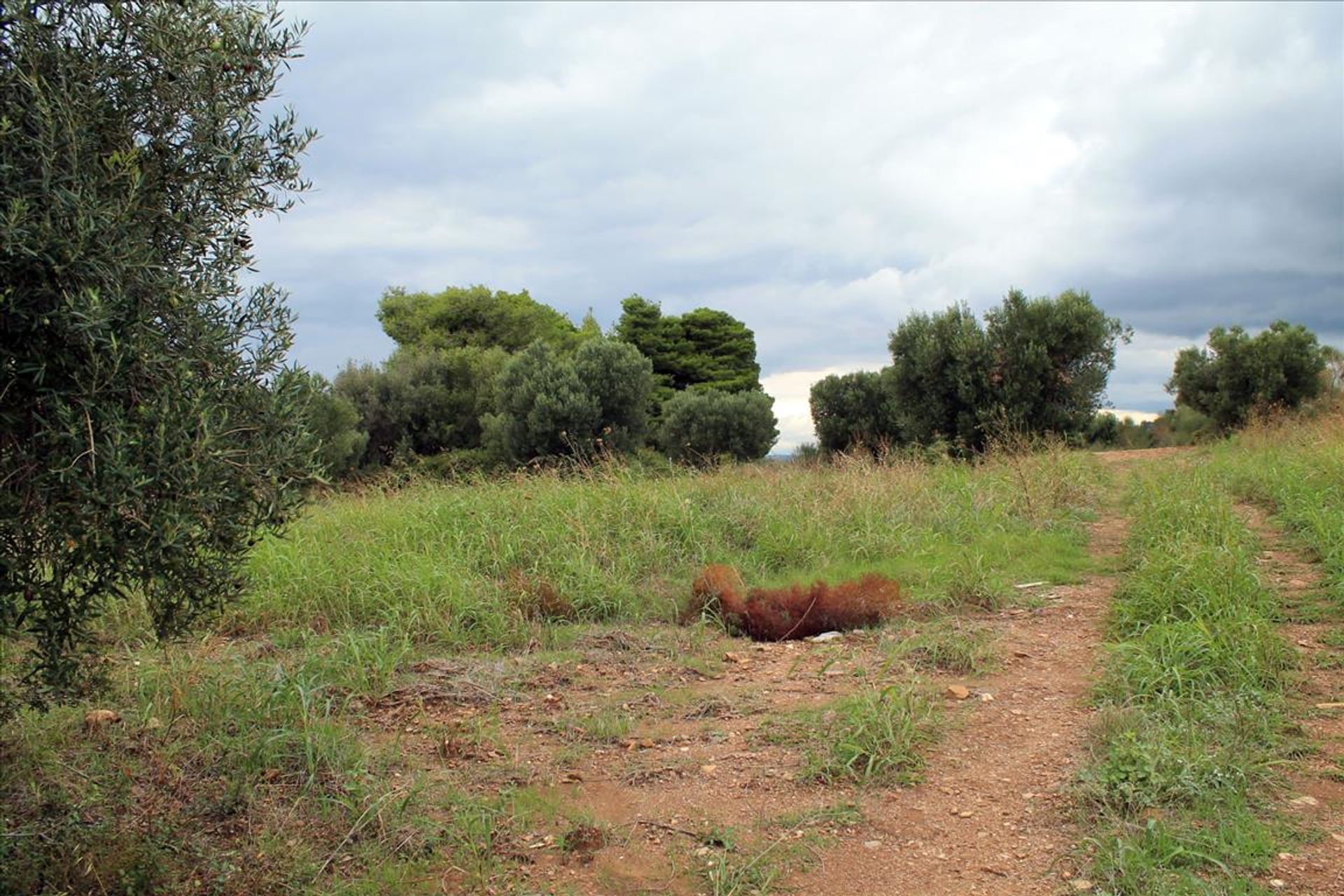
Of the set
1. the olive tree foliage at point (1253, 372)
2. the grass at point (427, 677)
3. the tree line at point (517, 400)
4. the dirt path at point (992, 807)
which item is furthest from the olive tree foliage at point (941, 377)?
the dirt path at point (992, 807)

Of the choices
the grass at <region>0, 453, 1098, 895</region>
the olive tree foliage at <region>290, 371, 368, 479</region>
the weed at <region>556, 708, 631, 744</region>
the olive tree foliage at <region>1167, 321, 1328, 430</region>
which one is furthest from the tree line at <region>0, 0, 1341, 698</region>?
the olive tree foliage at <region>1167, 321, 1328, 430</region>

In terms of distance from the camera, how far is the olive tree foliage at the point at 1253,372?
2186 centimetres

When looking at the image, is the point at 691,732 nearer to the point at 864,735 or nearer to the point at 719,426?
the point at 864,735

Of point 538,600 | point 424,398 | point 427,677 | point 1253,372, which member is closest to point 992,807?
point 427,677

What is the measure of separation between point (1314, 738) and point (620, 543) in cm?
509

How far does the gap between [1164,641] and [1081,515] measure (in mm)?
5161

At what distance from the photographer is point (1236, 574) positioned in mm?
6227

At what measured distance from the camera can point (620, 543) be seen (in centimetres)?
807

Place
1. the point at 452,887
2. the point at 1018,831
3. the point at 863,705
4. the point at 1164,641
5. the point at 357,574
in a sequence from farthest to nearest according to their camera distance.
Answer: the point at 357,574, the point at 1164,641, the point at 863,705, the point at 1018,831, the point at 452,887

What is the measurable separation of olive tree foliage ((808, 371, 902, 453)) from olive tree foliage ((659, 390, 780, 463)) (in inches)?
61.2

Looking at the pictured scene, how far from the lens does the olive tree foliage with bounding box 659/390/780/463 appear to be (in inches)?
1081

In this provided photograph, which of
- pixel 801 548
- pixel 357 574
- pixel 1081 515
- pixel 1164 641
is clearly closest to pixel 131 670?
pixel 357 574

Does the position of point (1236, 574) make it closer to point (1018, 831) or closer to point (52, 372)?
point (1018, 831)

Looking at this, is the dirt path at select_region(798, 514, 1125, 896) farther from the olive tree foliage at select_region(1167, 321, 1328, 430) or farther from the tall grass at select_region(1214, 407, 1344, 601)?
the olive tree foliage at select_region(1167, 321, 1328, 430)
